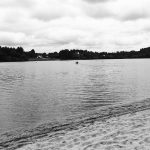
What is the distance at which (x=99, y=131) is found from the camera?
14648 mm

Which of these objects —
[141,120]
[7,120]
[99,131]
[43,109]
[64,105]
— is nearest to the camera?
[99,131]

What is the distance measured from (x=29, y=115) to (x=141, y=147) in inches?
584

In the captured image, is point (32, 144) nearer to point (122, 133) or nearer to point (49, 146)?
point (49, 146)

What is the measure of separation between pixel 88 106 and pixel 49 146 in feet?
52.1

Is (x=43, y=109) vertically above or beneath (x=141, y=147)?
beneath

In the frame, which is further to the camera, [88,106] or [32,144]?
[88,106]

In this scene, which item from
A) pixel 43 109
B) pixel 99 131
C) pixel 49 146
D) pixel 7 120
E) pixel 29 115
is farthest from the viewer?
pixel 43 109

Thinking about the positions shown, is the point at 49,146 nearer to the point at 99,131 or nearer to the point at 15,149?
the point at 15,149

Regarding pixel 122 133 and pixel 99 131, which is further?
pixel 99 131

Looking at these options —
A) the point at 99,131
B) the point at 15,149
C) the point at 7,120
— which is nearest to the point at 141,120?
the point at 99,131

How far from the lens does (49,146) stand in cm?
1248

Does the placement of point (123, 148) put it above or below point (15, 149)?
above

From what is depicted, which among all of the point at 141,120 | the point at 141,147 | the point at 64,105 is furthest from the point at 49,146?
the point at 64,105

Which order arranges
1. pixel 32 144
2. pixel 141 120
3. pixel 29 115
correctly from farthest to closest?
pixel 29 115, pixel 141 120, pixel 32 144
